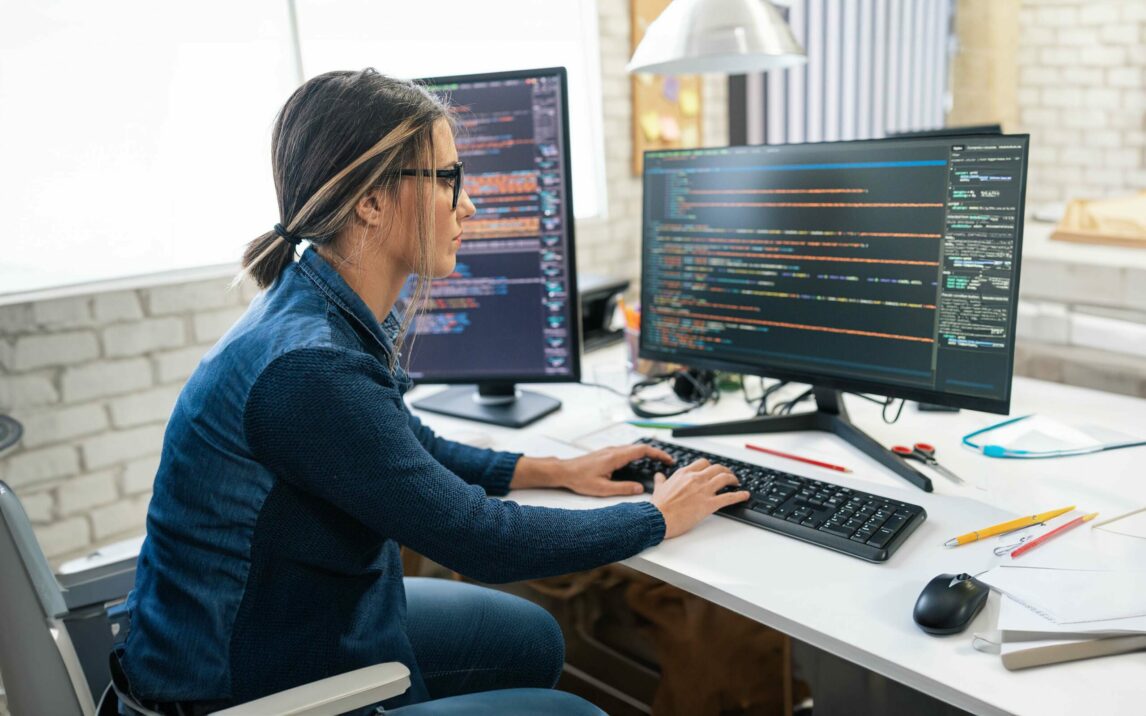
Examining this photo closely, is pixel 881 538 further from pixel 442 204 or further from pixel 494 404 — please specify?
pixel 494 404

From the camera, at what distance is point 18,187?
200cm

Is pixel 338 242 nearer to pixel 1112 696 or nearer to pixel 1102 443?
pixel 1112 696

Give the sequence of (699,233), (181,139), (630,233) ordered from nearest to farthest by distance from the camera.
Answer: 1. (699,233)
2. (181,139)
3. (630,233)

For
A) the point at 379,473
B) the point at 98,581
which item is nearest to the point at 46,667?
the point at 98,581

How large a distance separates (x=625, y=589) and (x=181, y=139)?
1578 millimetres

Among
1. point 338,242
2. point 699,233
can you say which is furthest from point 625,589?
point 338,242

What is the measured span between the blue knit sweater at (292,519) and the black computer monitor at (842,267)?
62 cm

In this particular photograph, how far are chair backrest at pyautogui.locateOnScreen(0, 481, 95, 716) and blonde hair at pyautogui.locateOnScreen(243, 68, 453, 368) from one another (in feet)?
1.37

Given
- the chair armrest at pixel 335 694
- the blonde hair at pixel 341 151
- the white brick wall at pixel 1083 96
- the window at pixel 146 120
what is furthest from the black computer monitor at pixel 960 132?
the white brick wall at pixel 1083 96

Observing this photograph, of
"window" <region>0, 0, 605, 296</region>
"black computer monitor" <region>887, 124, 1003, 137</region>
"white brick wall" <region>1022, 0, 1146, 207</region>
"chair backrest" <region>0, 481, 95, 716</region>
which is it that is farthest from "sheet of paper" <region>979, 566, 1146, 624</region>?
"white brick wall" <region>1022, 0, 1146, 207</region>

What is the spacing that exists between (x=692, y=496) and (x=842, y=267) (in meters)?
0.49

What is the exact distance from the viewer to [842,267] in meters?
1.47

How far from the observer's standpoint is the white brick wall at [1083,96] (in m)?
4.39

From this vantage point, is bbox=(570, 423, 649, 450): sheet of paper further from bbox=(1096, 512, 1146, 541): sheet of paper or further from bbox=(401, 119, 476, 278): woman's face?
bbox=(1096, 512, 1146, 541): sheet of paper
